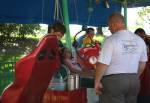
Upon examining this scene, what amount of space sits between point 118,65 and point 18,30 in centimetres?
1043

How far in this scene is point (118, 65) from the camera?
12.3ft

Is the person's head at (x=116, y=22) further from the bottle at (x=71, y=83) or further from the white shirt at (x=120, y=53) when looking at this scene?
the bottle at (x=71, y=83)

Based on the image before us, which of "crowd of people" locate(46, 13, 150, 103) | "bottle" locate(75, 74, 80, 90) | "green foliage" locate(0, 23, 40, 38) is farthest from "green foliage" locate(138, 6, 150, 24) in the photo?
"crowd of people" locate(46, 13, 150, 103)

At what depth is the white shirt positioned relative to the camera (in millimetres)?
3693

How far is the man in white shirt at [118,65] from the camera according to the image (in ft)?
12.1

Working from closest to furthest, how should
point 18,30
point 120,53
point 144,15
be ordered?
point 120,53 < point 18,30 < point 144,15

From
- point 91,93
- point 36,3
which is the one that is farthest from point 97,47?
point 36,3

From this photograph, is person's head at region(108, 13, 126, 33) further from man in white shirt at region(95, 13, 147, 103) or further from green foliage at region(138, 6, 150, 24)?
green foliage at region(138, 6, 150, 24)

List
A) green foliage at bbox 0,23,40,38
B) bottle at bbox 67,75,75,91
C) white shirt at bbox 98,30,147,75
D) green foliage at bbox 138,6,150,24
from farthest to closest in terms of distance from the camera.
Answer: green foliage at bbox 138,6,150,24 → green foliage at bbox 0,23,40,38 → bottle at bbox 67,75,75,91 → white shirt at bbox 98,30,147,75

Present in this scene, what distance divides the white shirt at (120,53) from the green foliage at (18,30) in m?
9.24

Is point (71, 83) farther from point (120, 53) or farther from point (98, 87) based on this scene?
point (120, 53)

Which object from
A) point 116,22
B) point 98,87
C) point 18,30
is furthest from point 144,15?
point 98,87

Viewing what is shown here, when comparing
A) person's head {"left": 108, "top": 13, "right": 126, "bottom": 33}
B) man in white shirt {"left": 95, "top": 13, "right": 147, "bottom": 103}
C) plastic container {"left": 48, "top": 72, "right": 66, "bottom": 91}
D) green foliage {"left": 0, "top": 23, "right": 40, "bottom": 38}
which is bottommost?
plastic container {"left": 48, "top": 72, "right": 66, "bottom": 91}

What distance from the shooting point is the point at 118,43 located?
12.2 ft
